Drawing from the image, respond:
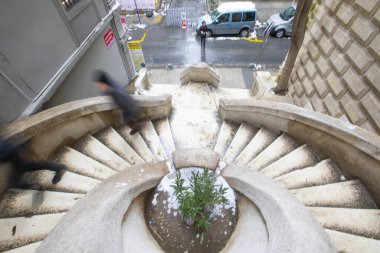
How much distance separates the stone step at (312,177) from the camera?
2.65m

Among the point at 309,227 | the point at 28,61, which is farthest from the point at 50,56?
the point at 309,227

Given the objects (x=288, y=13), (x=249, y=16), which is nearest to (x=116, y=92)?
(x=249, y=16)

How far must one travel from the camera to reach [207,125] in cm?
395

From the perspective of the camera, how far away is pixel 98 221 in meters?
A: 1.45

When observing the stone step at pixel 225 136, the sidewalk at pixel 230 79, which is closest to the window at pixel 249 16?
the sidewalk at pixel 230 79

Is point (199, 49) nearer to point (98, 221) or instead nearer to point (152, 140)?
point (152, 140)

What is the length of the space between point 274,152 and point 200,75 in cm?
404

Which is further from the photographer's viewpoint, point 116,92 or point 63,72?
point 63,72

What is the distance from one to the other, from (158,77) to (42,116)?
7.04m

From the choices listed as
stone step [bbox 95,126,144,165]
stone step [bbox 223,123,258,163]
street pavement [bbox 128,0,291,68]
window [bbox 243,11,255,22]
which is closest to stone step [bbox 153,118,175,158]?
stone step [bbox 95,126,144,165]

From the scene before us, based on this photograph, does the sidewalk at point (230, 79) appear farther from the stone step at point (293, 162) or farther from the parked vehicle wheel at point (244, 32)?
the stone step at point (293, 162)

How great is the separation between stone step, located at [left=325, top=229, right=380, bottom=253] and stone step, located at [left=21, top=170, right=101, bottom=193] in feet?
9.05

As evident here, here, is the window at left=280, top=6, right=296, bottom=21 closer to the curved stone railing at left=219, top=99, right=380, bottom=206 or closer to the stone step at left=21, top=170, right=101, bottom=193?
the curved stone railing at left=219, top=99, right=380, bottom=206

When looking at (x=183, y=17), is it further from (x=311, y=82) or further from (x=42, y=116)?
(x=42, y=116)
